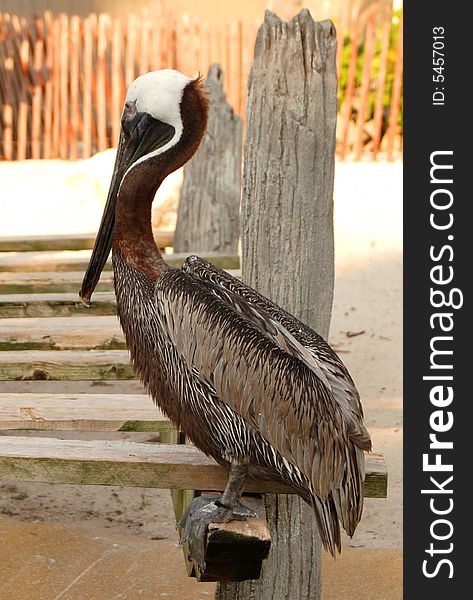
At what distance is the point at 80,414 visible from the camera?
3.28m

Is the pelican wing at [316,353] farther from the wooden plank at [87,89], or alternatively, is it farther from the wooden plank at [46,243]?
the wooden plank at [87,89]

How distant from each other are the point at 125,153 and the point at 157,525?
2.41m

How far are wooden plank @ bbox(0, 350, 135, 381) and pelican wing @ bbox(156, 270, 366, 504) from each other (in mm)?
1312

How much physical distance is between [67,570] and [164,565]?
410 mm

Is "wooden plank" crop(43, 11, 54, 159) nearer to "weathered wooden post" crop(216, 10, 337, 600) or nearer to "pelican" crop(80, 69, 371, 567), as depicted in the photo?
"weathered wooden post" crop(216, 10, 337, 600)

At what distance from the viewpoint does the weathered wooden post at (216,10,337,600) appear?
10.1 feet

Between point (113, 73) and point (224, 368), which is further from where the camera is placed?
point (113, 73)

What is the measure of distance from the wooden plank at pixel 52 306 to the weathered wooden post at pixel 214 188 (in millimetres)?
1208

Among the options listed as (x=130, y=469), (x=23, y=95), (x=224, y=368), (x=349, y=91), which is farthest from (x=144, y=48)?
(x=224, y=368)

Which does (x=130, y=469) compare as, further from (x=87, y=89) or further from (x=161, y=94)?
(x=87, y=89)

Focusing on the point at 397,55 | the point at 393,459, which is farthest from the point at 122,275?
the point at 397,55

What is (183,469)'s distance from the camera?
2.85 m

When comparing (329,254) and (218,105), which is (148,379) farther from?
(218,105)

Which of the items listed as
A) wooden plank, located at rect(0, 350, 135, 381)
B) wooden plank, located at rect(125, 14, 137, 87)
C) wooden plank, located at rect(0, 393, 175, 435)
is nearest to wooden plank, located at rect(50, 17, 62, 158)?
wooden plank, located at rect(125, 14, 137, 87)
